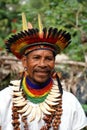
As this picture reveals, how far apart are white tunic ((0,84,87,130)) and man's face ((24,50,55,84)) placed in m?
0.30

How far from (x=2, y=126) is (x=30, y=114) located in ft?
0.92

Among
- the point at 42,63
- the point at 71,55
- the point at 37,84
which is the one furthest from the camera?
the point at 71,55

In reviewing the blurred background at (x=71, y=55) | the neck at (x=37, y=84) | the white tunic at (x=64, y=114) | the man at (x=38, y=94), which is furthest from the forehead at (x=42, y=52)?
the blurred background at (x=71, y=55)

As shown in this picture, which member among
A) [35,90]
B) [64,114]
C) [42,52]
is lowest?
[64,114]

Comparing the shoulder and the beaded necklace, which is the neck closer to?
the beaded necklace

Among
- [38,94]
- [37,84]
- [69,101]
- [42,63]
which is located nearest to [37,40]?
[42,63]

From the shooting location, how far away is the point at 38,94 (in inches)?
186

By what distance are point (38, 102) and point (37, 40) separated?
59 centimetres

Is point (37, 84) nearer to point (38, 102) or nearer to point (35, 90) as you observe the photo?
point (35, 90)

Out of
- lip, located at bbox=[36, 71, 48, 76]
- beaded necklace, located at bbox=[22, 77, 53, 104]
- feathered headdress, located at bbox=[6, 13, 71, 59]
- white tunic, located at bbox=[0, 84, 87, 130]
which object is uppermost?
feathered headdress, located at bbox=[6, 13, 71, 59]

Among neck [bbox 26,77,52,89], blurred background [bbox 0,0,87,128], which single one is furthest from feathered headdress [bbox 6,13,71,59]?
blurred background [bbox 0,0,87,128]

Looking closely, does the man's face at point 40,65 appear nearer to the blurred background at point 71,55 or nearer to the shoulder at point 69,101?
the shoulder at point 69,101

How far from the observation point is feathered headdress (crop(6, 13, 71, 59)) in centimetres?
457

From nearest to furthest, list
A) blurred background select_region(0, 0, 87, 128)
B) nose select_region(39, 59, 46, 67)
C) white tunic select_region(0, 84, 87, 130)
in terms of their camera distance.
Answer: nose select_region(39, 59, 46, 67)
white tunic select_region(0, 84, 87, 130)
blurred background select_region(0, 0, 87, 128)
